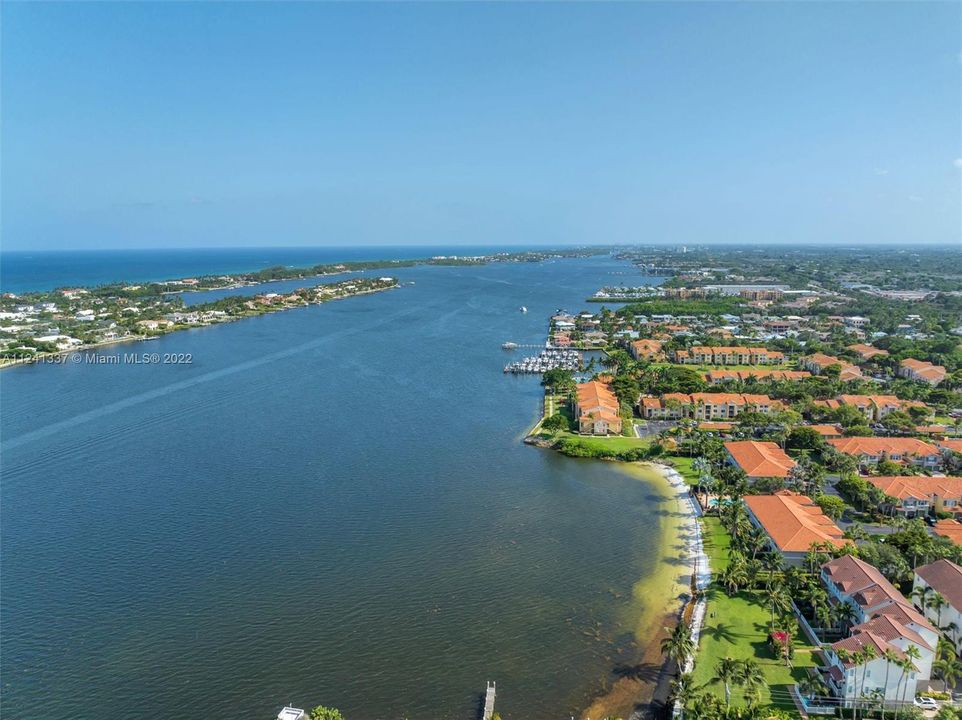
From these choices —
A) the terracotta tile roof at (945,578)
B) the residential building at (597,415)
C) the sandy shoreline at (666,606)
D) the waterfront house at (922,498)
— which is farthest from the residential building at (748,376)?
the terracotta tile roof at (945,578)

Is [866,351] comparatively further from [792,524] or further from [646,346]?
[792,524]

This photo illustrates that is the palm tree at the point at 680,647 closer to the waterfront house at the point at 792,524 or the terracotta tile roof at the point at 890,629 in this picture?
the terracotta tile roof at the point at 890,629

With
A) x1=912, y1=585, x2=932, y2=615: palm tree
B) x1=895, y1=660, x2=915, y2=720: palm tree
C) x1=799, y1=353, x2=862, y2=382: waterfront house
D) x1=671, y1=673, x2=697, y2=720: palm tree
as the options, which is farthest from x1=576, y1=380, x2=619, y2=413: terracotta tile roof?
x1=895, y1=660, x2=915, y2=720: palm tree

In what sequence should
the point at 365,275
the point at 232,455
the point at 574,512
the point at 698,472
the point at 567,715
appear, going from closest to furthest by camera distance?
the point at 567,715 → the point at 574,512 → the point at 698,472 → the point at 232,455 → the point at 365,275

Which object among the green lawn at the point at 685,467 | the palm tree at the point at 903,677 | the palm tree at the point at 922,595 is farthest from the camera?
the green lawn at the point at 685,467

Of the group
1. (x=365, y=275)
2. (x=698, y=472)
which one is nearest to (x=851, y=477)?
(x=698, y=472)

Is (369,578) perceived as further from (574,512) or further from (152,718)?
(574,512)
